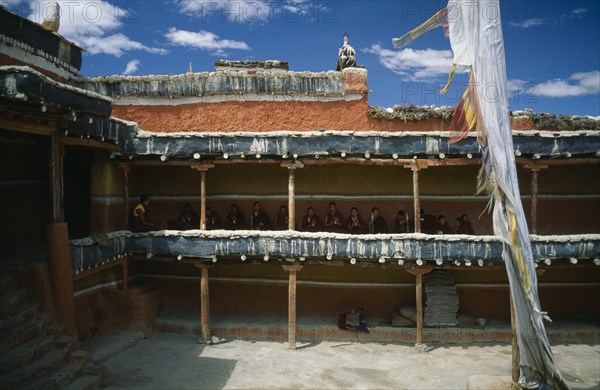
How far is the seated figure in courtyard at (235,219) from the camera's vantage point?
15.4 meters

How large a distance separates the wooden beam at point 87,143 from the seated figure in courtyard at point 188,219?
304 centimetres

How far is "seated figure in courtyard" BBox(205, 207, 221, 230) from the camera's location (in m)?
15.4

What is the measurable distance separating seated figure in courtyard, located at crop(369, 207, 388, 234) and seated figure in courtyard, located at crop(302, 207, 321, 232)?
1745 mm

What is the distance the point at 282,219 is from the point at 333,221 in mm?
1737

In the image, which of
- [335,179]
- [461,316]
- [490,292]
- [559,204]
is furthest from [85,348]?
[559,204]

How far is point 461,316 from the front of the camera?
14.8m

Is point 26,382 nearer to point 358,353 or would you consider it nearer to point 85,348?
point 85,348

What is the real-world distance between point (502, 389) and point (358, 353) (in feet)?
15.1

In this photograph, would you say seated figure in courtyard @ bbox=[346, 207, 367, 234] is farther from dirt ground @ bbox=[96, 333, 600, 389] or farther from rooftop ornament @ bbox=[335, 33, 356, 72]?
rooftop ornament @ bbox=[335, 33, 356, 72]

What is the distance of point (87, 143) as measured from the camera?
39.4ft

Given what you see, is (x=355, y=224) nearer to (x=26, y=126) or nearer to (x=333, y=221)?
(x=333, y=221)

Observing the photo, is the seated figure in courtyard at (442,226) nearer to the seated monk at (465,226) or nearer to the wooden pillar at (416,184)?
the seated monk at (465,226)

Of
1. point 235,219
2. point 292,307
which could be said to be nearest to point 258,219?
point 235,219

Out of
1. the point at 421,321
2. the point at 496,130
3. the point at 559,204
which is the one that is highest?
the point at 496,130
